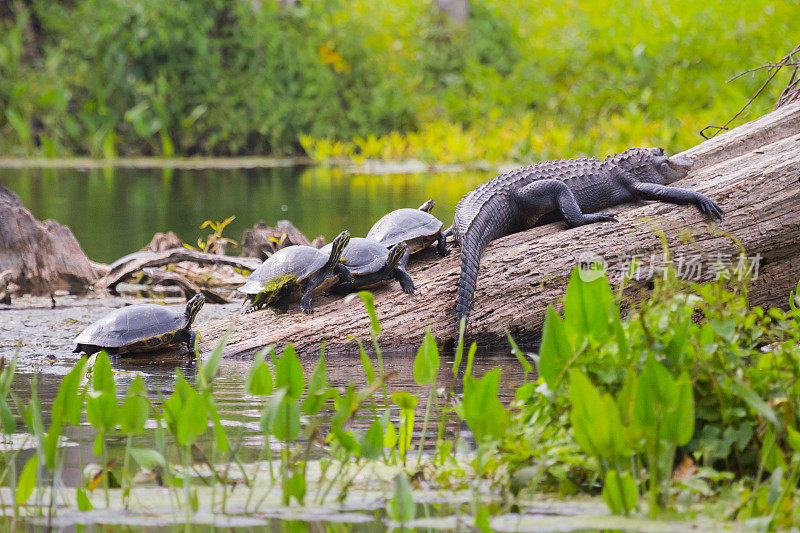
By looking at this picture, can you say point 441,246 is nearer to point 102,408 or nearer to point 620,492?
point 102,408

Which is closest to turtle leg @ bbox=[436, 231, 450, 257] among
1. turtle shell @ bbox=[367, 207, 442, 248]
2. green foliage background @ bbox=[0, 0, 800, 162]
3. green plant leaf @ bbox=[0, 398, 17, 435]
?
turtle shell @ bbox=[367, 207, 442, 248]

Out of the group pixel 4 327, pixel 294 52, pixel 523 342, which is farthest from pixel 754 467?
pixel 294 52

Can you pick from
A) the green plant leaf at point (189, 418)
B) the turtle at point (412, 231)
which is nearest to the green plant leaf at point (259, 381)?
the green plant leaf at point (189, 418)

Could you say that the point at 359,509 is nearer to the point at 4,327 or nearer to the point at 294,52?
the point at 4,327

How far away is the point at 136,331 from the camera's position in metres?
5.07

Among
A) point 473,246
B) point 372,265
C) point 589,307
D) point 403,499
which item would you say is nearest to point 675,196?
point 473,246

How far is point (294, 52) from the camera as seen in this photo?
847 inches

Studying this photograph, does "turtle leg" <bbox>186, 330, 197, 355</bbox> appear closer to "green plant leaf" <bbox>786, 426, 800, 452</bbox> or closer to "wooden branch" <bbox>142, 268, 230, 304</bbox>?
"wooden branch" <bbox>142, 268, 230, 304</bbox>

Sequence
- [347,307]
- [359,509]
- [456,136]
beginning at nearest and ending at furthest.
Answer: [359,509] < [347,307] < [456,136]

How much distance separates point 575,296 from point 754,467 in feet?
2.24

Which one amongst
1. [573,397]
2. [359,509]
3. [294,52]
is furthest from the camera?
[294,52]

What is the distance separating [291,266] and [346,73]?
17.5 m

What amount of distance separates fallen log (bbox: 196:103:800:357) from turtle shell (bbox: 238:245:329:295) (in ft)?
0.60

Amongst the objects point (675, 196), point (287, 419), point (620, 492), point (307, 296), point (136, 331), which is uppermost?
point (675, 196)
